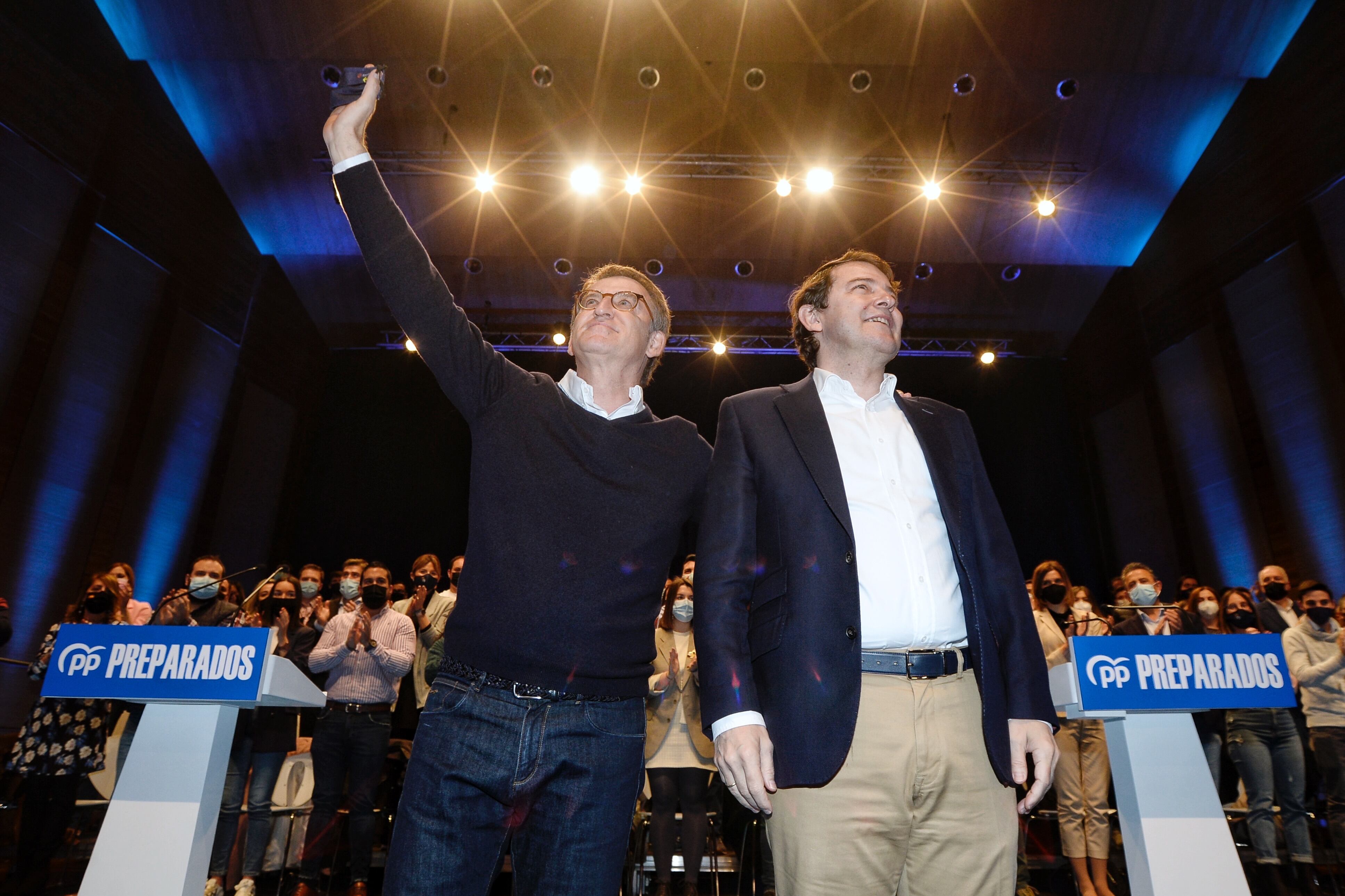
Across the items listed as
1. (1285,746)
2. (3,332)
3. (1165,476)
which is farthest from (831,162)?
(3,332)

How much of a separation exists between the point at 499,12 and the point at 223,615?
5.51 metres

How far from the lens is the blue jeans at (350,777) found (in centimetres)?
372

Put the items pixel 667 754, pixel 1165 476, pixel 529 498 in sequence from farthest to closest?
pixel 1165 476, pixel 667 754, pixel 529 498

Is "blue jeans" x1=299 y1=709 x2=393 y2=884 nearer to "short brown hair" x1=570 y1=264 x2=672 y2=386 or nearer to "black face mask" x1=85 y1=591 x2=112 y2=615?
"black face mask" x1=85 y1=591 x2=112 y2=615

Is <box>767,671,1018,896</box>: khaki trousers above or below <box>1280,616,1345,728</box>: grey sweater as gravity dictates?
below

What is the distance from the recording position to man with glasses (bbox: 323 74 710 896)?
4.13ft

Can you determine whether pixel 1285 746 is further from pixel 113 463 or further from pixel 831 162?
pixel 113 463

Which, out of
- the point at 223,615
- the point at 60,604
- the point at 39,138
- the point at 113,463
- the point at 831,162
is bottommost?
the point at 223,615

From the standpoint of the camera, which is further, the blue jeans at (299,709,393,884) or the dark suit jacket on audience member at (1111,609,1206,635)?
the dark suit jacket on audience member at (1111,609,1206,635)

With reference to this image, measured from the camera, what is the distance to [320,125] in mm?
7438

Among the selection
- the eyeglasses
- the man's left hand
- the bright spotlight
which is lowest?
the man's left hand

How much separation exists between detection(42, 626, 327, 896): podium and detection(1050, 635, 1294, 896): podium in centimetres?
224

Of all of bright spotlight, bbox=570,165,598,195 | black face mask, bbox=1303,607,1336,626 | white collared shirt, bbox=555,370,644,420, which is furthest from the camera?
bright spotlight, bbox=570,165,598,195

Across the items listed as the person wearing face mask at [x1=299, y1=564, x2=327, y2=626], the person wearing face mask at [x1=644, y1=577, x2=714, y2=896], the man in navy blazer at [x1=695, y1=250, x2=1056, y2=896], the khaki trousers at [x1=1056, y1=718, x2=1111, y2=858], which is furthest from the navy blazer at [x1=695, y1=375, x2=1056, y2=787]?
the person wearing face mask at [x1=299, y1=564, x2=327, y2=626]
